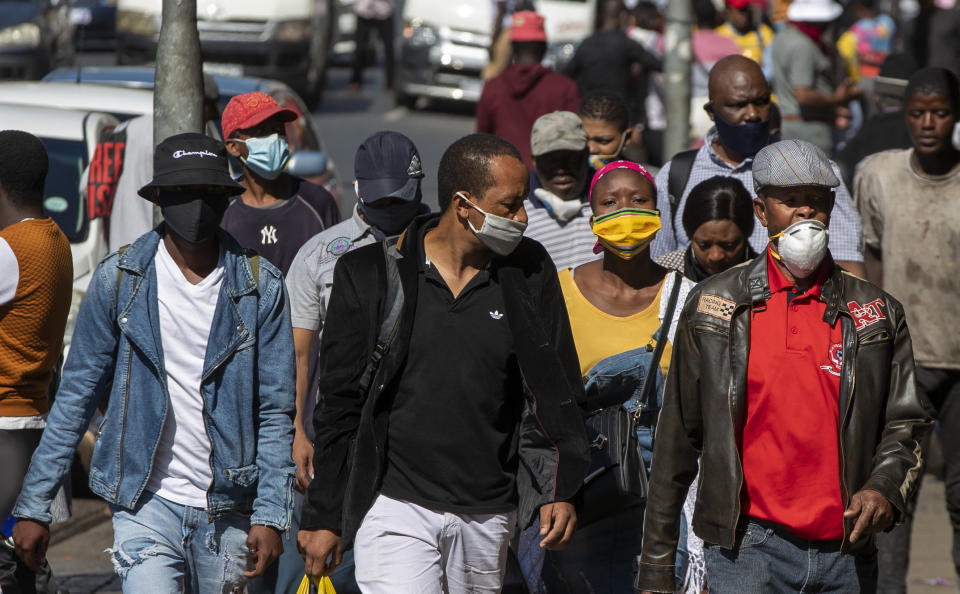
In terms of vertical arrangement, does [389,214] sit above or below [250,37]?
above

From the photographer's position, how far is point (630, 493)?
499 cm

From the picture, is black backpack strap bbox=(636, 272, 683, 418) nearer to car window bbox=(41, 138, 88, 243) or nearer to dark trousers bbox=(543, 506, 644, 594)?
dark trousers bbox=(543, 506, 644, 594)

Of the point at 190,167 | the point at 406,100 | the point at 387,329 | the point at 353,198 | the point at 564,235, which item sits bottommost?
the point at 406,100

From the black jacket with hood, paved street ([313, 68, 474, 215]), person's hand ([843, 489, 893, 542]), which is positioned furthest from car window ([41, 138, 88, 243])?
A: paved street ([313, 68, 474, 215])

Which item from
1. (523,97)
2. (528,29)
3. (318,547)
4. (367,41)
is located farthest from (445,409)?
(367,41)

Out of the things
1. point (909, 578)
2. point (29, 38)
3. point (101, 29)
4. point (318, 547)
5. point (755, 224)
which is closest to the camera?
point (318, 547)

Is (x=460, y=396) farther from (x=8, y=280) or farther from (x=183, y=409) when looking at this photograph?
(x=8, y=280)

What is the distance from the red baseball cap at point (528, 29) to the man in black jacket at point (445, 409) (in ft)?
19.6

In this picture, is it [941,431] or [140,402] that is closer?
[140,402]

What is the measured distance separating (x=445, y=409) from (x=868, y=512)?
1216 millimetres

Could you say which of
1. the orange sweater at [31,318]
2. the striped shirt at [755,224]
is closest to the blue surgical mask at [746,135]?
the striped shirt at [755,224]

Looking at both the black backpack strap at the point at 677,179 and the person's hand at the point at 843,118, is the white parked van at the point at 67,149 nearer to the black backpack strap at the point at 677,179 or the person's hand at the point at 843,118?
the black backpack strap at the point at 677,179

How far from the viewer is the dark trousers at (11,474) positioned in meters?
4.84

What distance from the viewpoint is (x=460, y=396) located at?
14.0ft
